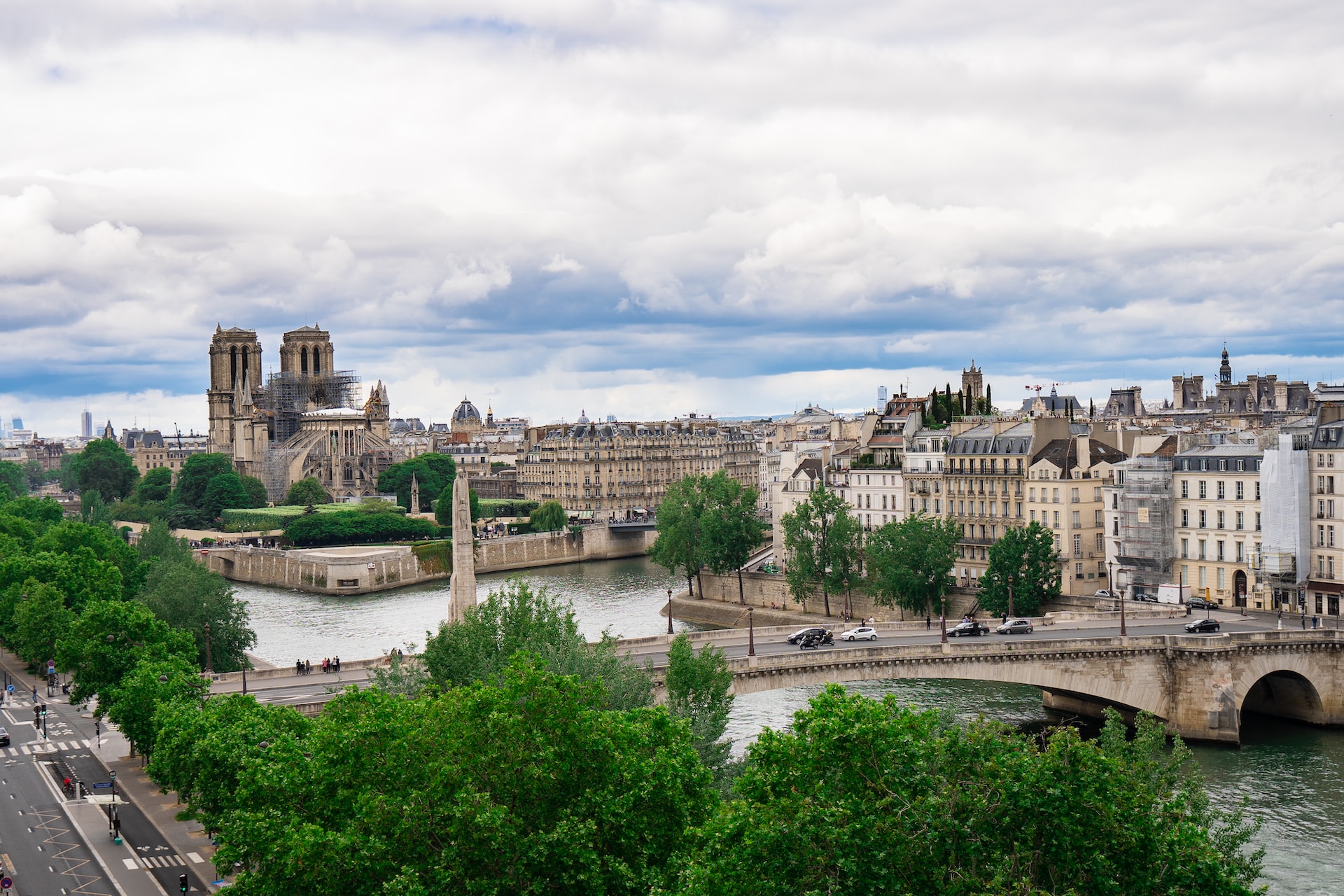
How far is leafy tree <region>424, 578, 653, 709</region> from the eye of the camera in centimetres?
3938

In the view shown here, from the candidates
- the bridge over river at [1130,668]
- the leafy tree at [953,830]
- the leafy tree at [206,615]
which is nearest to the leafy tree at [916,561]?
the bridge over river at [1130,668]

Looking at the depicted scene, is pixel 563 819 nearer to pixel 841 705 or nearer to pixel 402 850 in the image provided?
pixel 402 850

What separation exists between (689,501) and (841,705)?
70838 mm

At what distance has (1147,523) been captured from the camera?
70188 mm

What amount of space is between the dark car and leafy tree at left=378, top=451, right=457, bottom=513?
392 feet

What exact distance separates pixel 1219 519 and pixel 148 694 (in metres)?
46.9

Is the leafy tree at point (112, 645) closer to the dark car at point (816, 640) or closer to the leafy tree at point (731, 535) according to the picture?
the dark car at point (816, 640)

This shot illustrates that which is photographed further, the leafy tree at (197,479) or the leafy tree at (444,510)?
the leafy tree at (197,479)

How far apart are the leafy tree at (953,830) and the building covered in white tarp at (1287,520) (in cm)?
4320

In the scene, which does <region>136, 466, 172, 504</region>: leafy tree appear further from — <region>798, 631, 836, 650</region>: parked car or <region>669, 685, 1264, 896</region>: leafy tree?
<region>669, 685, 1264, 896</region>: leafy tree

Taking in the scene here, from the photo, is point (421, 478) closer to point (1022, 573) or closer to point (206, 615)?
point (206, 615)

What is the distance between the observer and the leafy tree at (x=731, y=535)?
3632 inches

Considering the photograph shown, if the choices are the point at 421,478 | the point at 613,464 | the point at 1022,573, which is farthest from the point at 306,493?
the point at 1022,573

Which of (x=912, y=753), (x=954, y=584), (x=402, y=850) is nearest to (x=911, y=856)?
(x=912, y=753)
